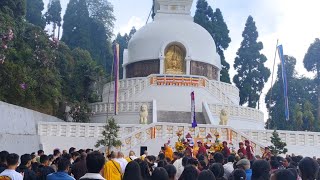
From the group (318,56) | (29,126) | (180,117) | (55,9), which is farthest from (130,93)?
(55,9)

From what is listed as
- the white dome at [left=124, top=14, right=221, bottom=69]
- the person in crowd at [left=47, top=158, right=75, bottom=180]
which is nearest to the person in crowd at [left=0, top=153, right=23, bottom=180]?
the person in crowd at [left=47, top=158, right=75, bottom=180]

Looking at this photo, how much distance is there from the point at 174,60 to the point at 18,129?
64.2 feet

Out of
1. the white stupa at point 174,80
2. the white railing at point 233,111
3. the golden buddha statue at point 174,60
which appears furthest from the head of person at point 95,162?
the golden buddha statue at point 174,60

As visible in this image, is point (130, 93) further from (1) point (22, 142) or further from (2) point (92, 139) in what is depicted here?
(1) point (22, 142)

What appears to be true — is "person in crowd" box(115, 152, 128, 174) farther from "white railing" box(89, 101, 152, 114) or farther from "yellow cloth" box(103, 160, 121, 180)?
"white railing" box(89, 101, 152, 114)

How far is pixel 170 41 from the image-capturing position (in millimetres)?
36125

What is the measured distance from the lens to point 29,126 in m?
19.9

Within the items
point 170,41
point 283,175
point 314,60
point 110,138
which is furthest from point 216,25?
point 283,175

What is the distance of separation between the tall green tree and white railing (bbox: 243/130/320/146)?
24034 millimetres

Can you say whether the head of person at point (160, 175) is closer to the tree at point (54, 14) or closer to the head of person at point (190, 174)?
the head of person at point (190, 174)

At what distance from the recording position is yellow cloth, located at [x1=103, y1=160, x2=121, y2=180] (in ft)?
25.3

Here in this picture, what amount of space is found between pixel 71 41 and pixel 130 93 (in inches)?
Result: 933

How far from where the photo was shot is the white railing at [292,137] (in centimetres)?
2162

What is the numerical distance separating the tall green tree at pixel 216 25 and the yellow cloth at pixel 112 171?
3856 centimetres
